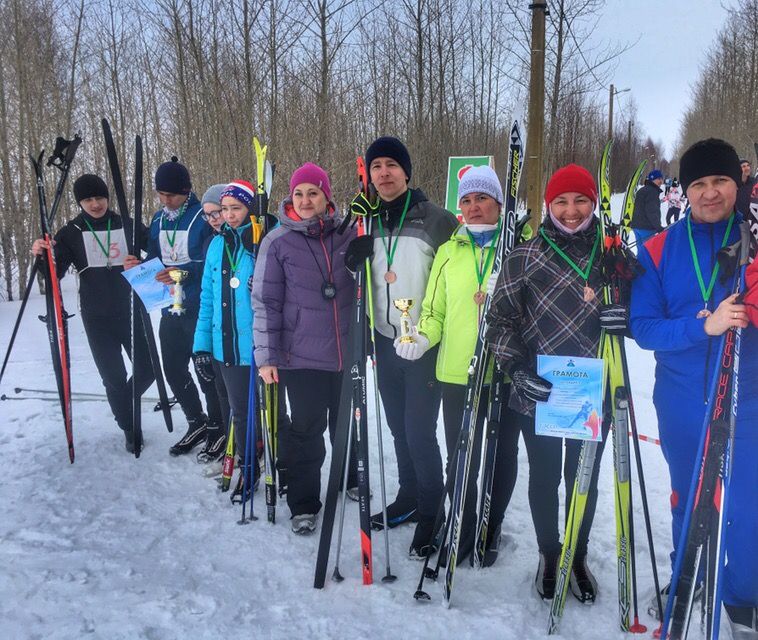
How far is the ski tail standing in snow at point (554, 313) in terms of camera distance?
7.14 feet

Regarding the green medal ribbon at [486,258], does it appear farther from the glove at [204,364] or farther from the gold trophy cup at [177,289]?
the gold trophy cup at [177,289]

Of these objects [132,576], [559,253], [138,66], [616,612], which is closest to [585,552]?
[616,612]

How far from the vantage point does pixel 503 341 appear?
2.25m

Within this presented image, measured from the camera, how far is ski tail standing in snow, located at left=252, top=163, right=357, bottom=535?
287 centimetres

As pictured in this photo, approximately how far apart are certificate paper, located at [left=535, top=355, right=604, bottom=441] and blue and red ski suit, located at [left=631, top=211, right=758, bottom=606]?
23 cm

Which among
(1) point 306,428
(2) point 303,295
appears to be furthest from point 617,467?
(2) point 303,295

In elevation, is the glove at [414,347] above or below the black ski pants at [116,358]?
above

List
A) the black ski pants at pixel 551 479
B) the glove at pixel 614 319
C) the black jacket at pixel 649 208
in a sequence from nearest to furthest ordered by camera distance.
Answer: the glove at pixel 614 319 → the black ski pants at pixel 551 479 → the black jacket at pixel 649 208

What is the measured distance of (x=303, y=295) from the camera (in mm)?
2887

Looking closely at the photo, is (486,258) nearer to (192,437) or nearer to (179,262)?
(179,262)

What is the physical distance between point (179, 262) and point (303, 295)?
1.49 meters

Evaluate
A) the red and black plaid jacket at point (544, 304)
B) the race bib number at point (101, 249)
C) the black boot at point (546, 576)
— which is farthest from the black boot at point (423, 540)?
the race bib number at point (101, 249)

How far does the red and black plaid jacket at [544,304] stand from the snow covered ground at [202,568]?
95 cm

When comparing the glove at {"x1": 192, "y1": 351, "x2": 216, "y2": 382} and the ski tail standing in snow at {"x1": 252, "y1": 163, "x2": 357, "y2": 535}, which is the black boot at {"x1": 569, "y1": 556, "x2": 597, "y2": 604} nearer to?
→ the ski tail standing in snow at {"x1": 252, "y1": 163, "x2": 357, "y2": 535}
